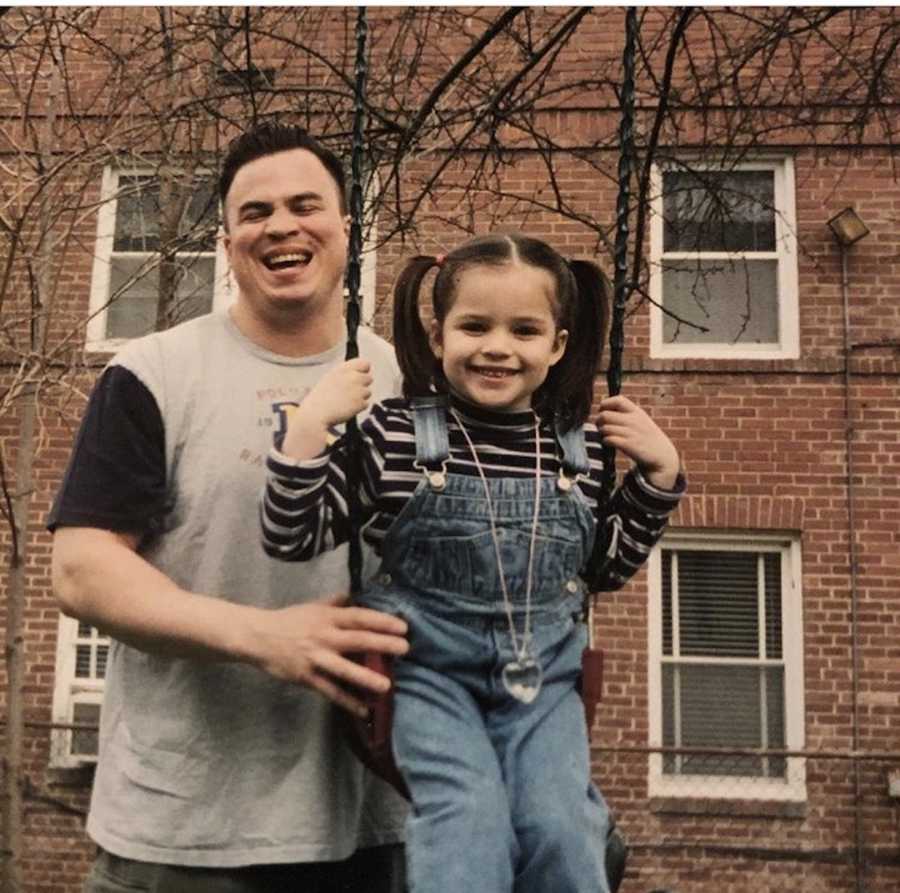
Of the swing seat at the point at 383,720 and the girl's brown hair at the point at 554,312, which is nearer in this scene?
the swing seat at the point at 383,720

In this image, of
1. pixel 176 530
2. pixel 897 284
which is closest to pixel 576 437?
pixel 176 530

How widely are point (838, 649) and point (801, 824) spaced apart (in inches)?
35.2

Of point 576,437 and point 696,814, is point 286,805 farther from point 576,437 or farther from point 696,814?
point 696,814

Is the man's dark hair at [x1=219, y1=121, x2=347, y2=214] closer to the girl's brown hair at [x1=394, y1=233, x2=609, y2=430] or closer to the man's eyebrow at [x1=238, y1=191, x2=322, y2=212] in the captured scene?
the man's eyebrow at [x1=238, y1=191, x2=322, y2=212]

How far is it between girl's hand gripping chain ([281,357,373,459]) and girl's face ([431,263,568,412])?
0.46ft

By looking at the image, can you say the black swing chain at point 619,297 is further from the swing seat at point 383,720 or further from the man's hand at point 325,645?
the man's hand at point 325,645

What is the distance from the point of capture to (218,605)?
51.7 inches

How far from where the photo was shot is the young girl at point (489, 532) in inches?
51.0

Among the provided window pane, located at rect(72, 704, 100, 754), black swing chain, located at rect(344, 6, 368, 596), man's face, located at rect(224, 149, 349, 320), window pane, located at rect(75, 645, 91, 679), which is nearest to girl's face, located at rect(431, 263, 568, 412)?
black swing chain, located at rect(344, 6, 368, 596)

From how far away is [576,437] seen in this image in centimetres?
149

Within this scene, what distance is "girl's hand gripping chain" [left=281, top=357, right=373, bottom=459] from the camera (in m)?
1.29

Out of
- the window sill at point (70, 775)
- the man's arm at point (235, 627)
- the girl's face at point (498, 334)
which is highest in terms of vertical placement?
the girl's face at point (498, 334)

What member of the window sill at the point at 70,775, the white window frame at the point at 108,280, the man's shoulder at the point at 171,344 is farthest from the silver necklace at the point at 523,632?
the window sill at the point at 70,775

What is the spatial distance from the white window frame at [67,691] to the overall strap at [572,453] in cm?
512
